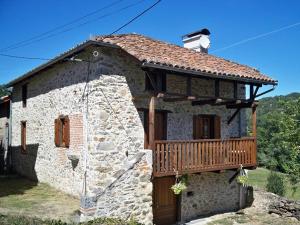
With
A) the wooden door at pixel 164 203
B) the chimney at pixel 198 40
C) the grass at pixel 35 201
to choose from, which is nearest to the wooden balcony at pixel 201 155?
the wooden door at pixel 164 203

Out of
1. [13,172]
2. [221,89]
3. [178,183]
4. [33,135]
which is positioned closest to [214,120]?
[221,89]

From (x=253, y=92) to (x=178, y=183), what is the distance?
510 cm

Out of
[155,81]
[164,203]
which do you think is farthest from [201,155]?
[155,81]

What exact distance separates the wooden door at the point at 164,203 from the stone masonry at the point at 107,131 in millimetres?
535

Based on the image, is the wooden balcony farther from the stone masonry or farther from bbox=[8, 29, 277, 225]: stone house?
the stone masonry

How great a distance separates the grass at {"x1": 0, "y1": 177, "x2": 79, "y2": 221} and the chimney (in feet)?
30.8

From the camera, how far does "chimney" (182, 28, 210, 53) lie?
16766mm

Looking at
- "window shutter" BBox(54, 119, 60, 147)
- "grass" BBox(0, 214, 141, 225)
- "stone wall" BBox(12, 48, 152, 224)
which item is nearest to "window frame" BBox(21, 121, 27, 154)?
"stone wall" BBox(12, 48, 152, 224)

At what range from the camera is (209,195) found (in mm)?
14016

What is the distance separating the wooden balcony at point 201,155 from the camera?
10570mm

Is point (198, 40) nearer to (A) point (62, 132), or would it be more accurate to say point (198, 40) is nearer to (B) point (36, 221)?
(A) point (62, 132)

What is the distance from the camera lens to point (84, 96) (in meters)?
11.3

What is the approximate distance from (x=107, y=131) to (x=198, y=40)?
820 cm

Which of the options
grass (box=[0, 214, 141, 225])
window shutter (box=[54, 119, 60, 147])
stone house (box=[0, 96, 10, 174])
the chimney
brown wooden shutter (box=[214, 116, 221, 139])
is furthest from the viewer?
stone house (box=[0, 96, 10, 174])
